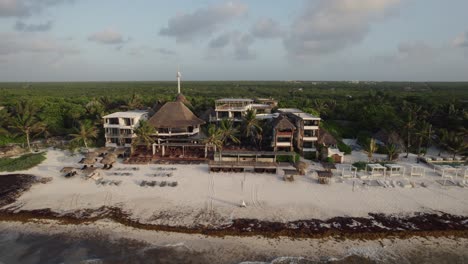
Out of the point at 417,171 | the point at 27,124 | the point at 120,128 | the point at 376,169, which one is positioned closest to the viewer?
the point at 376,169

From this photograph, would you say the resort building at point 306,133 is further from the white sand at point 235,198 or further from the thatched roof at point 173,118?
the thatched roof at point 173,118

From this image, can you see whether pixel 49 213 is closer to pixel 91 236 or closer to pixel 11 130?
pixel 91 236

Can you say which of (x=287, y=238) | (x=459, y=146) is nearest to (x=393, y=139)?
(x=459, y=146)

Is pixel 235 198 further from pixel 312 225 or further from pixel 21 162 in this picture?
pixel 21 162

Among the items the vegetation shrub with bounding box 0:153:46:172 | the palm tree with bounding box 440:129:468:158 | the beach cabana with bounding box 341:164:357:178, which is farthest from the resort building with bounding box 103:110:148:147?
the palm tree with bounding box 440:129:468:158

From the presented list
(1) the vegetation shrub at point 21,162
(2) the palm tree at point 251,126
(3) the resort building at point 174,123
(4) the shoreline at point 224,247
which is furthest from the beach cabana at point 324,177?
(1) the vegetation shrub at point 21,162

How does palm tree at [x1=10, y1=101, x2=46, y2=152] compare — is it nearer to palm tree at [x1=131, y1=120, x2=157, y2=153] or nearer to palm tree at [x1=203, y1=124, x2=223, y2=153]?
palm tree at [x1=131, y1=120, x2=157, y2=153]

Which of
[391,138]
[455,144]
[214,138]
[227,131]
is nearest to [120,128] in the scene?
[214,138]
